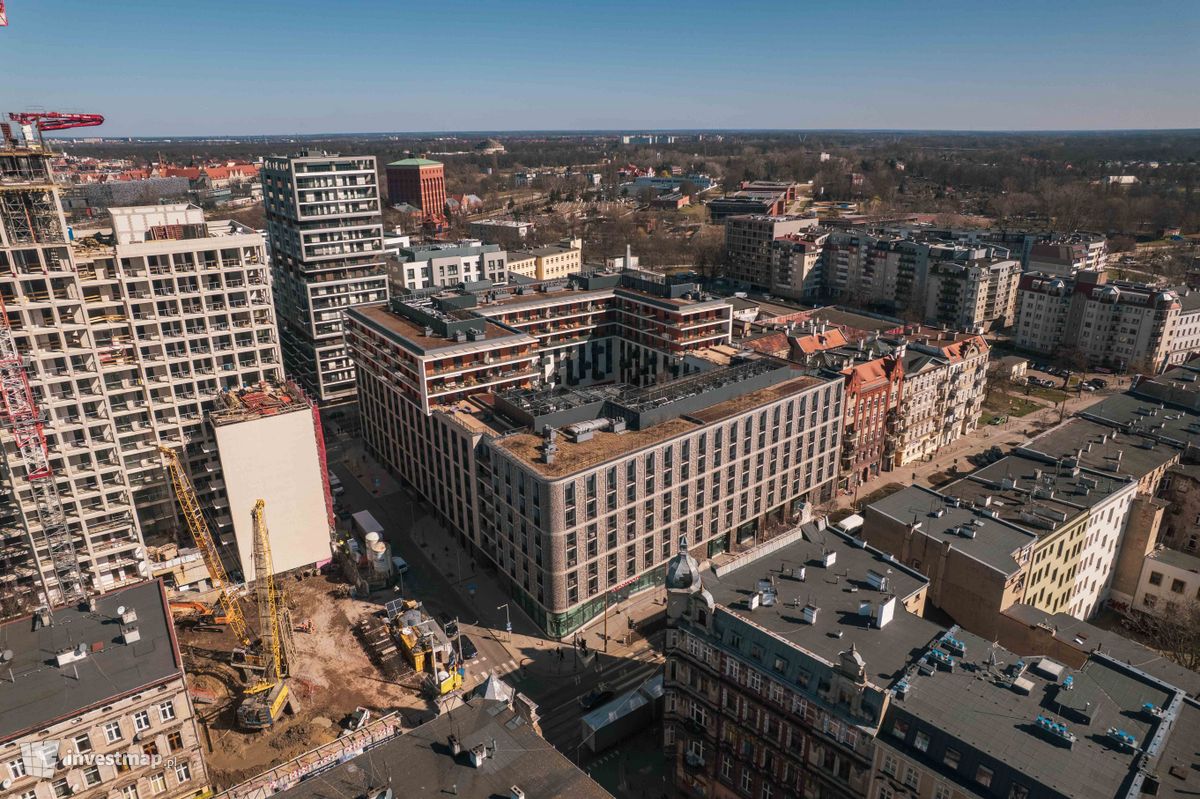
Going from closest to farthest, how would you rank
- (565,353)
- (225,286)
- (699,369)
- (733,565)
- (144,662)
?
(144,662)
(733,565)
(225,286)
(699,369)
(565,353)

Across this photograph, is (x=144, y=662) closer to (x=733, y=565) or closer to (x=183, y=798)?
(x=183, y=798)

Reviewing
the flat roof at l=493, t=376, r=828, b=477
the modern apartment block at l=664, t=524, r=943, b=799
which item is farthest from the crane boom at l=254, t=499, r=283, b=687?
the modern apartment block at l=664, t=524, r=943, b=799

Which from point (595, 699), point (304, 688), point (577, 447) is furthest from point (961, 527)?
point (304, 688)

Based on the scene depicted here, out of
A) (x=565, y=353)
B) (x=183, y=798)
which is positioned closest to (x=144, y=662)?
(x=183, y=798)

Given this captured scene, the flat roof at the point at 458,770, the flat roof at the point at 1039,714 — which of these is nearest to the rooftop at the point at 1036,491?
the flat roof at the point at 1039,714

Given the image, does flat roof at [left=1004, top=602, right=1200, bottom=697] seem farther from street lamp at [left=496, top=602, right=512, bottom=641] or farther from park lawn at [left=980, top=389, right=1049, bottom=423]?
park lawn at [left=980, top=389, right=1049, bottom=423]

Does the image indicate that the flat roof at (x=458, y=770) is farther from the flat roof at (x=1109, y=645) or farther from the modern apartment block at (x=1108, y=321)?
the modern apartment block at (x=1108, y=321)
